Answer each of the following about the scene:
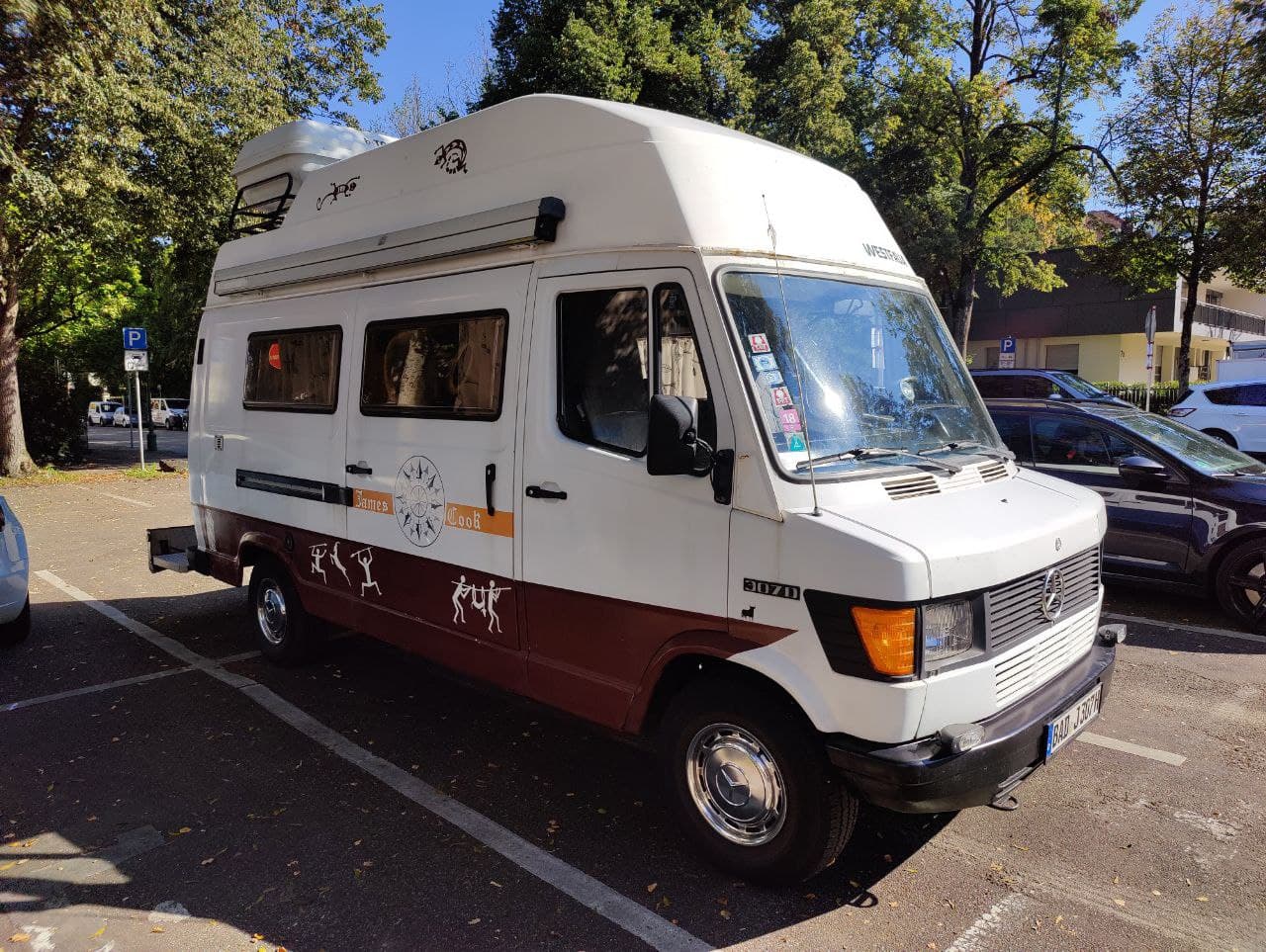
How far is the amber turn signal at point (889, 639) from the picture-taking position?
2811mm

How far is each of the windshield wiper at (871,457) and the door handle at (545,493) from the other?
1.11 metres

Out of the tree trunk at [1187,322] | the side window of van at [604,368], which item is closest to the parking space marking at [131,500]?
the side window of van at [604,368]

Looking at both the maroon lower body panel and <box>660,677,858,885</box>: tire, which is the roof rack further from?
<box>660,677,858,885</box>: tire

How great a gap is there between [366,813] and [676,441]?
2390 millimetres

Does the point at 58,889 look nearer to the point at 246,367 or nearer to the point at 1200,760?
the point at 246,367

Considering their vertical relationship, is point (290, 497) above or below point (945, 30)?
below

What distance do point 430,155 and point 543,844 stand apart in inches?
140

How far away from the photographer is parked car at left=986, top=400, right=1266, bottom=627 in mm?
6594

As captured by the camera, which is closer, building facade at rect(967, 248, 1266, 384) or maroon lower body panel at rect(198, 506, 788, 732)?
maroon lower body panel at rect(198, 506, 788, 732)

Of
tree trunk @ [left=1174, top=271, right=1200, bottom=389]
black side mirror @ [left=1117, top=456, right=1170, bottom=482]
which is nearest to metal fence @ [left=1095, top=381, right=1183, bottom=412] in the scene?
tree trunk @ [left=1174, top=271, right=1200, bottom=389]

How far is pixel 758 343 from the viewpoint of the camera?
3.23 meters

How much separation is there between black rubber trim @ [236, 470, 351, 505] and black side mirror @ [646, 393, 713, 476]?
8.61 ft

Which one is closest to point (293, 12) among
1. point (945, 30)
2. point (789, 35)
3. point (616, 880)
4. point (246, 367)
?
point (789, 35)

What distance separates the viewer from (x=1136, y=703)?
519 cm
